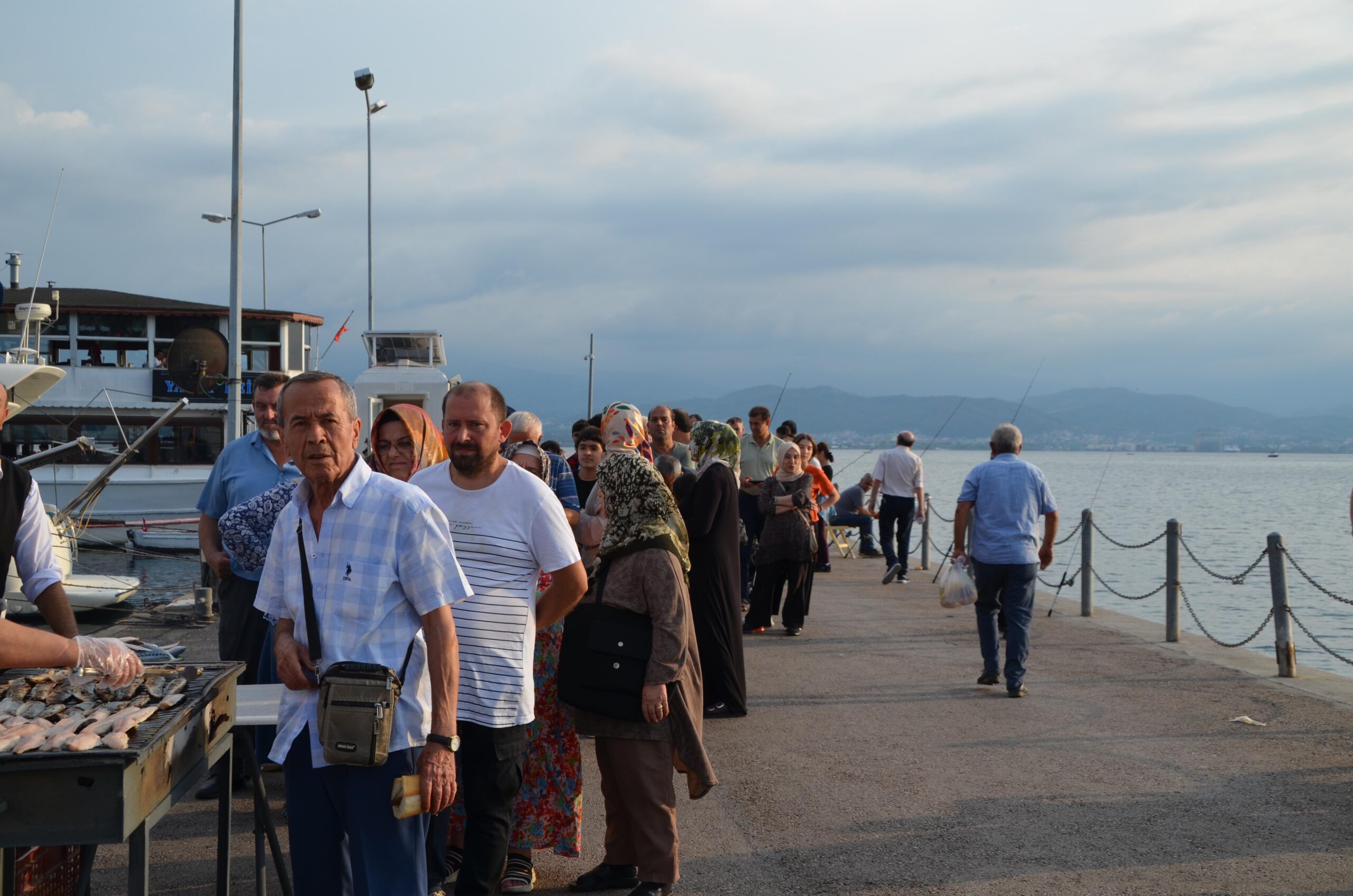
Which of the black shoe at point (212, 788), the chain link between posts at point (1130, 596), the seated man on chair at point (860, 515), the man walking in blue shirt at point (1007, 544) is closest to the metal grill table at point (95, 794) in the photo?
the black shoe at point (212, 788)

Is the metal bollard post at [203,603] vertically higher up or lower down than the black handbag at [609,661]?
lower down

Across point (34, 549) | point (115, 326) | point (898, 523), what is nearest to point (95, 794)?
point (34, 549)

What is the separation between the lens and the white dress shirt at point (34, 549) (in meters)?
3.83

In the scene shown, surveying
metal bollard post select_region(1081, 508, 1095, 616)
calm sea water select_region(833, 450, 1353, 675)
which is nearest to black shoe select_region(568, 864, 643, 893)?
metal bollard post select_region(1081, 508, 1095, 616)

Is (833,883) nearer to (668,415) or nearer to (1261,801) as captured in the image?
(1261,801)

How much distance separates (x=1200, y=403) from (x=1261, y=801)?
1882 inches

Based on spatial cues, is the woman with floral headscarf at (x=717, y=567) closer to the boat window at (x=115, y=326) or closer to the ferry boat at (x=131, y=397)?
the ferry boat at (x=131, y=397)

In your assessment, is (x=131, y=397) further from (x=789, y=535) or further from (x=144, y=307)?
(x=789, y=535)

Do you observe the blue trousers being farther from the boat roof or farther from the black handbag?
the boat roof

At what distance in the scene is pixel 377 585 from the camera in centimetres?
303

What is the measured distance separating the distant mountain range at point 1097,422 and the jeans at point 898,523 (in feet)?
3.66

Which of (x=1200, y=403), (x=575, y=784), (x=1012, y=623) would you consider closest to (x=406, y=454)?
(x=575, y=784)

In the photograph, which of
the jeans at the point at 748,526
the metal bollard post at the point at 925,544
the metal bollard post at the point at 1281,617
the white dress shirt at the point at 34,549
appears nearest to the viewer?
the white dress shirt at the point at 34,549

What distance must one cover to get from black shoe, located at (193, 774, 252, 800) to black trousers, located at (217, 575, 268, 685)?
0.72 metres
